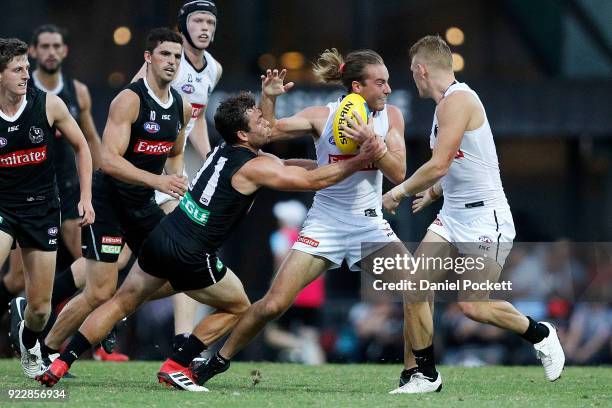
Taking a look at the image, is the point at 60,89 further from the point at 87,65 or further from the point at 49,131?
the point at 87,65

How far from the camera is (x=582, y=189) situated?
697 inches

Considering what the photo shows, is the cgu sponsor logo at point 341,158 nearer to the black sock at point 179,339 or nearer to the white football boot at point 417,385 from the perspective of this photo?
the white football boot at point 417,385

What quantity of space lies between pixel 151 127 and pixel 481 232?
2.53m

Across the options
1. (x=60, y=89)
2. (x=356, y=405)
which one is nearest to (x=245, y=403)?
(x=356, y=405)

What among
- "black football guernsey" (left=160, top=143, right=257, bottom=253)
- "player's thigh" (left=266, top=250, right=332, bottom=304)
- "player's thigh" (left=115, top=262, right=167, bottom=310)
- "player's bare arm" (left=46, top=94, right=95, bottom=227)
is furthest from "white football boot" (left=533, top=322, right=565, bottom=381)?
"player's bare arm" (left=46, top=94, right=95, bottom=227)

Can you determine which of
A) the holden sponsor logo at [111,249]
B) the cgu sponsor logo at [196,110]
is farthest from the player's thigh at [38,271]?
the cgu sponsor logo at [196,110]

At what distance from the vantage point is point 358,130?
8.60m

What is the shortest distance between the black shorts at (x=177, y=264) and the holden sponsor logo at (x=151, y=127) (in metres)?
1.31

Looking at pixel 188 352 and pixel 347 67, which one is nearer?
pixel 188 352

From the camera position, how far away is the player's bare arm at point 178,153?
1045cm

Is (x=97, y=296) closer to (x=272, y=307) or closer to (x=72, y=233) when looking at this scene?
(x=272, y=307)

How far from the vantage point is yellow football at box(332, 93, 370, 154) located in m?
8.73

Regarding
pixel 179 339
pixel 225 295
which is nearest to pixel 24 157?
pixel 225 295

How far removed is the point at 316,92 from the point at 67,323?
6.87m
